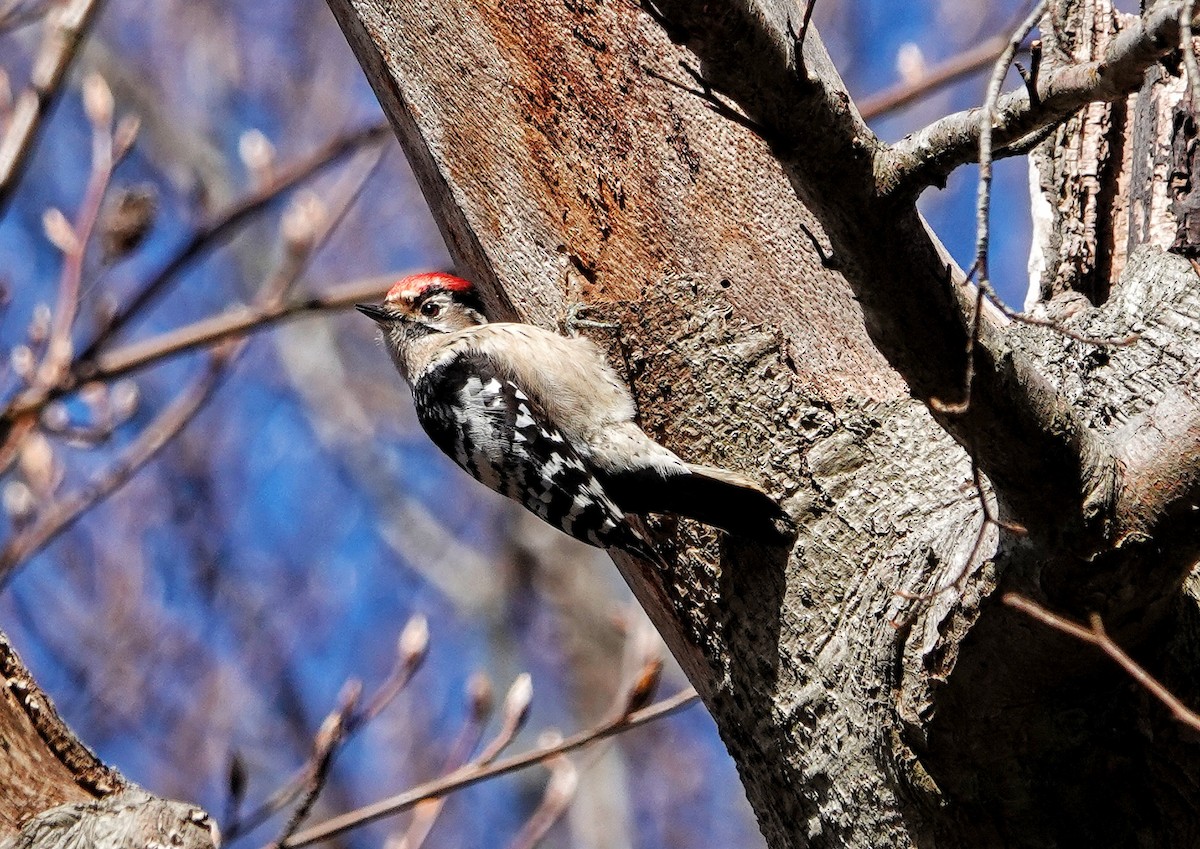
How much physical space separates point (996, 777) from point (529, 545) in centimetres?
1069

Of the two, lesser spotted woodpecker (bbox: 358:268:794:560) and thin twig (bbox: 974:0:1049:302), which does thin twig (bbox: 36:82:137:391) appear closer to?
lesser spotted woodpecker (bbox: 358:268:794:560)

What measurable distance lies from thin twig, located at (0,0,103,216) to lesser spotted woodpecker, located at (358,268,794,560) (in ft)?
Result: 4.35

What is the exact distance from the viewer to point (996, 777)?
2.35 m

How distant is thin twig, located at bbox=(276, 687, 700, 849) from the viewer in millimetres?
2889

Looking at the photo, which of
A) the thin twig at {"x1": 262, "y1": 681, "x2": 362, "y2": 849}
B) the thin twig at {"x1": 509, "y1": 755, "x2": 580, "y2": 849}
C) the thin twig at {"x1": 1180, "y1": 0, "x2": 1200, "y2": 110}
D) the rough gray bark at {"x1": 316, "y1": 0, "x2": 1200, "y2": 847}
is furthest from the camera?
the thin twig at {"x1": 509, "y1": 755, "x2": 580, "y2": 849}

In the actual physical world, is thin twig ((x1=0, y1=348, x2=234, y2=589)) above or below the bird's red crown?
below

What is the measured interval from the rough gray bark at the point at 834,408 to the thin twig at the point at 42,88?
0.77 metres

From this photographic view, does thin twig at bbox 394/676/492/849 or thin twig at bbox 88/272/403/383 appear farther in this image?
thin twig at bbox 394/676/492/849

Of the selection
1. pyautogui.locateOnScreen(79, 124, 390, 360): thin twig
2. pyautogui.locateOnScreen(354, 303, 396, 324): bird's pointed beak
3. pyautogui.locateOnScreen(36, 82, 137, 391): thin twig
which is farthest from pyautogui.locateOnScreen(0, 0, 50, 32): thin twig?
pyautogui.locateOnScreen(354, 303, 396, 324): bird's pointed beak

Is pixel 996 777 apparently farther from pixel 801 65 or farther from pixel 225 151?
pixel 225 151

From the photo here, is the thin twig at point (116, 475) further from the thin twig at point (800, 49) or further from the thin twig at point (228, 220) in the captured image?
the thin twig at point (800, 49)

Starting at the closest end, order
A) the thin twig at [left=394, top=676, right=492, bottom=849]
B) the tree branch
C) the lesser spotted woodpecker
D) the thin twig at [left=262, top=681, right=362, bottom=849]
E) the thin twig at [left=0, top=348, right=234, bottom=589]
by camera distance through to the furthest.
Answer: the tree branch < the thin twig at [left=262, top=681, right=362, bottom=849] < the lesser spotted woodpecker < the thin twig at [left=0, top=348, right=234, bottom=589] < the thin twig at [left=394, top=676, right=492, bottom=849]

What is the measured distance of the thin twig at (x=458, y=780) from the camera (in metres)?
2.89

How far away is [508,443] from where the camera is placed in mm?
4289
